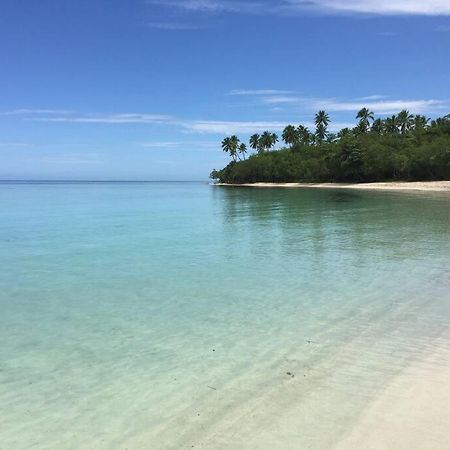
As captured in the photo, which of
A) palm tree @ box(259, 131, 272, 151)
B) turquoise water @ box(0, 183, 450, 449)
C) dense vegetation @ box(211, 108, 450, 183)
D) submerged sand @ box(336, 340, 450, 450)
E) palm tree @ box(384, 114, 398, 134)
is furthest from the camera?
palm tree @ box(259, 131, 272, 151)

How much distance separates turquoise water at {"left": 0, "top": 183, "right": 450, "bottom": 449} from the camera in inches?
185

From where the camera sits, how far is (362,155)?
3381 inches

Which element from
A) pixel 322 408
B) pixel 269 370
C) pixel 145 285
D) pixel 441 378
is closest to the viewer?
pixel 322 408

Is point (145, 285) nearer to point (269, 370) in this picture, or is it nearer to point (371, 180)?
point (269, 370)

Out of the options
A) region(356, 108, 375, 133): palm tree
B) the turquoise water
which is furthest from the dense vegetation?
the turquoise water

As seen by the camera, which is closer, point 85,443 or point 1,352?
point 85,443

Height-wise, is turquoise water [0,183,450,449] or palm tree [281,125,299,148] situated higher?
palm tree [281,125,299,148]

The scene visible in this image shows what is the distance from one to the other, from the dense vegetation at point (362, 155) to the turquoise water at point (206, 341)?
70.2 meters

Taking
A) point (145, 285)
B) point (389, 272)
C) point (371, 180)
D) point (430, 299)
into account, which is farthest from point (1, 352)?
point (371, 180)

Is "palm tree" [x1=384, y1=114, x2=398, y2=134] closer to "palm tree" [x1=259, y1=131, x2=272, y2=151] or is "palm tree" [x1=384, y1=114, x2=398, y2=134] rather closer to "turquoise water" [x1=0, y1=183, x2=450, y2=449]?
"palm tree" [x1=259, y1=131, x2=272, y2=151]

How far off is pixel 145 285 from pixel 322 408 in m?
6.77

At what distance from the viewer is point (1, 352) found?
6.59m

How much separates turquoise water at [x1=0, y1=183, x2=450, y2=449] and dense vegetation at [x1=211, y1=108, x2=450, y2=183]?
230ft

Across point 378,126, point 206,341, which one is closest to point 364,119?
point 378,126
